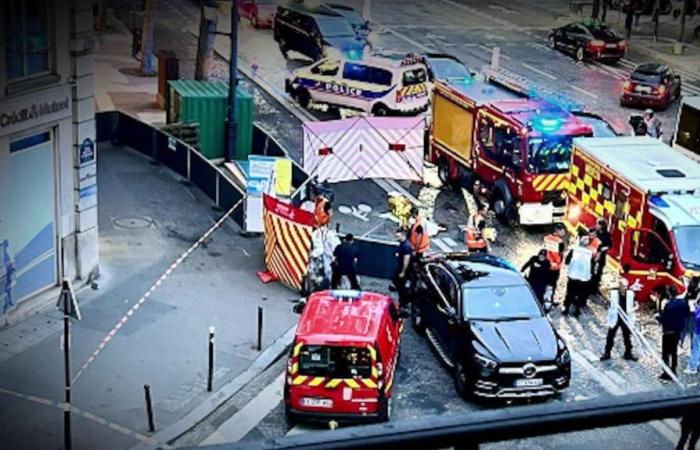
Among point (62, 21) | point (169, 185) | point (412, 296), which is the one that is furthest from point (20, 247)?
point (169, 185)

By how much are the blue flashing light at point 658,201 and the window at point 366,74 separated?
13.5 m

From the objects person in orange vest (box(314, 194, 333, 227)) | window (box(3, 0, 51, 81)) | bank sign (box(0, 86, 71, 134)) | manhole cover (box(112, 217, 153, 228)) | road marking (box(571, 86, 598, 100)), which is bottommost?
manhole cover (box(112, 217, 153, 228))

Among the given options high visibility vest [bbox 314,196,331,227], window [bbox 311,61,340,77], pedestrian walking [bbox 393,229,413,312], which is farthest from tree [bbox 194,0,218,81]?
pedestrian walking [bbox 393,229,413,312]

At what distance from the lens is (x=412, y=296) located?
19.7 m

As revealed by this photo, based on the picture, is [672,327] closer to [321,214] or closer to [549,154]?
[321,214]

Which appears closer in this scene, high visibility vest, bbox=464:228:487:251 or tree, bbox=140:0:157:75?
high visibility vest, bbox=464:228:487:251

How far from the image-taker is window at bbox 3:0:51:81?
1694 centimetres

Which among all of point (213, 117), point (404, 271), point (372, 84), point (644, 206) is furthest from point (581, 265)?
point (372, 84)

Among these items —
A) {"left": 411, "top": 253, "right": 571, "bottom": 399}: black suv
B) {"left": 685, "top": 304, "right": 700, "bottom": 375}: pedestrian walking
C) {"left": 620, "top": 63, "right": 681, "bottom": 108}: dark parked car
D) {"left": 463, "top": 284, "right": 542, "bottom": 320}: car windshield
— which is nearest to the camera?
{"left": 411, "top": 253, "right": 571, "bottom": 399}: black suv

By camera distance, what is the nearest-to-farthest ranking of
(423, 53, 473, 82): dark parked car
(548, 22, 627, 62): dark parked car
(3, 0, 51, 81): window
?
(3, 0, 51, 81): window < (423, 53, 473, 82): dark parked car < (548, 22, 627, 62): dark parked car

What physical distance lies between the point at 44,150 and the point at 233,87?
947cm

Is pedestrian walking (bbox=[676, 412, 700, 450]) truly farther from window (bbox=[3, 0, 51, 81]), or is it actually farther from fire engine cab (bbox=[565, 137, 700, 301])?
fire engine cab (bbox=[565, 137, 700, 301])

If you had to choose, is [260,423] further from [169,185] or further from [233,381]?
[169,185]

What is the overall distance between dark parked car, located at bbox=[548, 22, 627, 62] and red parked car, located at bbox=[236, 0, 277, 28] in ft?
36.6
